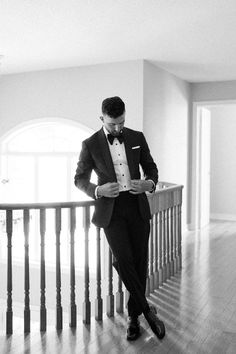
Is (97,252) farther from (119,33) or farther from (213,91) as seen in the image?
(213,91)

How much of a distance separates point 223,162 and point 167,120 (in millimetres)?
2689

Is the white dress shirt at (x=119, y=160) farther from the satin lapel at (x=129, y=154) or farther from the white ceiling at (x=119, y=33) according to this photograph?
the white ceiling at (x=119, y=33)

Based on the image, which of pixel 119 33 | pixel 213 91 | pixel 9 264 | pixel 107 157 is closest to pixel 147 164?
pixel 107 157

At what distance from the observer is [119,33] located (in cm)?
496

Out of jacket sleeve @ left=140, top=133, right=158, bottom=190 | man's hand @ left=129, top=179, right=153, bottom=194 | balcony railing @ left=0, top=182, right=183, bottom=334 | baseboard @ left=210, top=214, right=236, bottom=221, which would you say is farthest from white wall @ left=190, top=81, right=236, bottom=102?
man's hand @ left=129, top=179, right=153, bottom=194

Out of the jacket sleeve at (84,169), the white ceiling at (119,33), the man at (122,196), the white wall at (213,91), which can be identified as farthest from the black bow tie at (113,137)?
the white wall at (213,91)

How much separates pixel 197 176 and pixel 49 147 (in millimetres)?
2631

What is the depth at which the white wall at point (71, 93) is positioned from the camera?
20.8 feet

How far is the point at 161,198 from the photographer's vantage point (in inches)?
167

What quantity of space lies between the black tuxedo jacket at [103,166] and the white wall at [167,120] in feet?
11.3

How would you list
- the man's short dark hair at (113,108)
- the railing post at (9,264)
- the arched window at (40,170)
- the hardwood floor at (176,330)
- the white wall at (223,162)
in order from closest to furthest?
the man's short dark hair at (113,108)
the hardwood floor at (176,330)
the railing post at (9,264)
the arched window at (40,170)
the white wall at (223,162)

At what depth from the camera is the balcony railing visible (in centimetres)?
316

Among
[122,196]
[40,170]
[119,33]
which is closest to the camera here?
[122,196]

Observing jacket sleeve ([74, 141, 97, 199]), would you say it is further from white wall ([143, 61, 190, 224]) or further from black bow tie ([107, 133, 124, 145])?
white wall ([143, 61, 190, 224])
